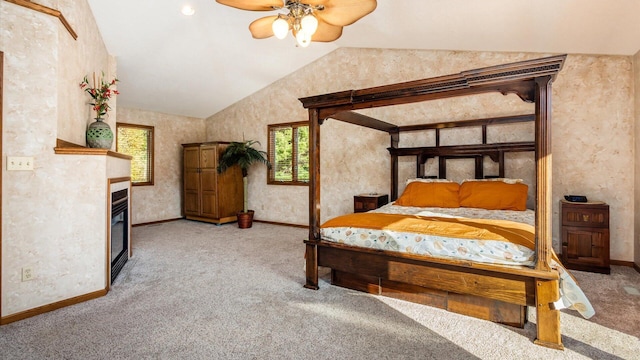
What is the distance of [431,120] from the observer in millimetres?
4836

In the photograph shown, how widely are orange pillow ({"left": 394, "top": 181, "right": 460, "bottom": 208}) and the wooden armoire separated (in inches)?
153

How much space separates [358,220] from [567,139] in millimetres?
3058

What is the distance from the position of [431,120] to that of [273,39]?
281cm

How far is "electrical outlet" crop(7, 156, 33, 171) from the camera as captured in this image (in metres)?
2.42

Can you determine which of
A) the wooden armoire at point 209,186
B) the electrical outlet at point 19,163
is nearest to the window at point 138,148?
the wooden armoire at point 209,186

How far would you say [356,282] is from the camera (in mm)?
2980

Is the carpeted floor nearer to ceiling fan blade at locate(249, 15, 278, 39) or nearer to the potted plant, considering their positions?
ceiling fan blade at locate(249, 15, 278, 39)

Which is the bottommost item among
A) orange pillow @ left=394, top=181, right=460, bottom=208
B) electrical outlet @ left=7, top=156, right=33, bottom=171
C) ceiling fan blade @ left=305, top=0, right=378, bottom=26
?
orange pillow @ left=394, top=181, right=460, bottom=208

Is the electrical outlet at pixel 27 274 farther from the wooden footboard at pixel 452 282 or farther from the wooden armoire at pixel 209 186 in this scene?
the wooden armoire at pixel 209 186

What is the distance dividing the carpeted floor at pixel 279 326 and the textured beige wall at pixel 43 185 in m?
0.28

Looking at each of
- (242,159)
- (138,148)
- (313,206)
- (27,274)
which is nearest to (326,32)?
(313,206)

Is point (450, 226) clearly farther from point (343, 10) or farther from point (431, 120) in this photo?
point (431, 120)

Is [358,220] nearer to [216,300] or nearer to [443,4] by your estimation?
[216,300]

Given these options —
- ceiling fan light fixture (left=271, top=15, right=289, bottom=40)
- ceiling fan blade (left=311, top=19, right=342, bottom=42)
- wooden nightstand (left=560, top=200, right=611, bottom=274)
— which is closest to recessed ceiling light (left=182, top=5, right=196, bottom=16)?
ceiling fan blade (left=311, top=19, right=342, bottom=42)
